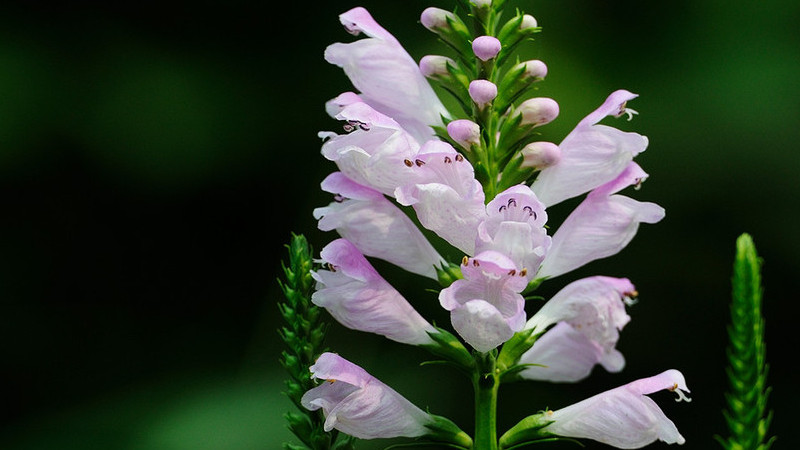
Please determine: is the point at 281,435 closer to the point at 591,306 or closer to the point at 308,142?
the point at 308,142

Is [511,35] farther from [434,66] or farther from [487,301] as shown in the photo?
[487,301]

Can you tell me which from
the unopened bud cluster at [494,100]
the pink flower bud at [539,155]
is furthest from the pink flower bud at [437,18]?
the pink flower bud at [539,155]

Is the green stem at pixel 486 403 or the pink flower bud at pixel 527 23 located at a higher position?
the pink flower bud at pixel 527 23

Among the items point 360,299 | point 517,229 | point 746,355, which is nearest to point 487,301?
point 517,229

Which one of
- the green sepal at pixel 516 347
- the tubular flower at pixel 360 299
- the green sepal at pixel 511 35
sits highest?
the green sepal at pixel 511 35

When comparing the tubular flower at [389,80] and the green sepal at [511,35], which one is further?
the tubular flower at [389,80]

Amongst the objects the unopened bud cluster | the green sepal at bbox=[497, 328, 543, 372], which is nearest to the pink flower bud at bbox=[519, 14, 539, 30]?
the unopened bud cluster

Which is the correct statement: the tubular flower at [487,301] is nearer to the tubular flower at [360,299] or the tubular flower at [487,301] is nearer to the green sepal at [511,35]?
the tubular flower at [360,299]
